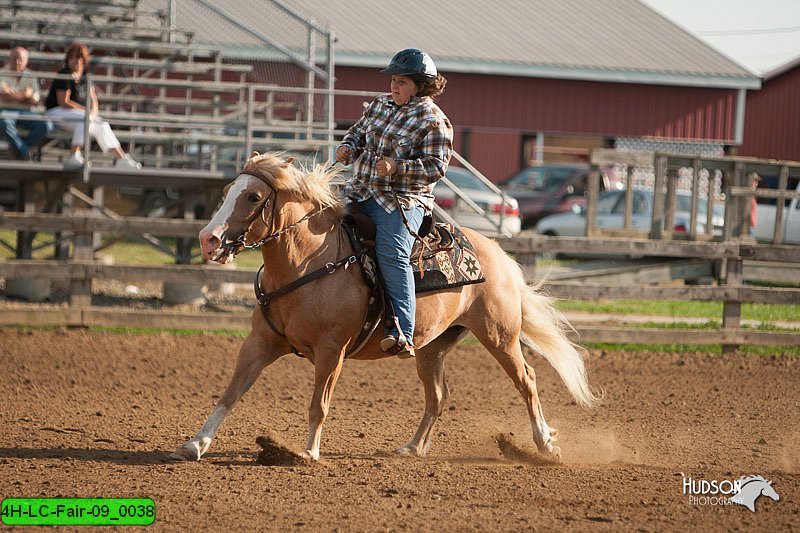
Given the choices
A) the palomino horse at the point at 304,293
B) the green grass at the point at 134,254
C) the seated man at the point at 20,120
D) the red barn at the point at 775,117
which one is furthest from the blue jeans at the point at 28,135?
the red barn at the point at 775,117

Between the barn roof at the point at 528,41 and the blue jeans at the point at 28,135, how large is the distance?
1427 centimetres

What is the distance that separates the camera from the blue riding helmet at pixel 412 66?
611 centimetres

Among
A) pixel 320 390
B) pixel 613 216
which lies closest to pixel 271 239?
pixel 320 390

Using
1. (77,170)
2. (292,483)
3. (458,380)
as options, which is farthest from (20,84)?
Result: (292,483)

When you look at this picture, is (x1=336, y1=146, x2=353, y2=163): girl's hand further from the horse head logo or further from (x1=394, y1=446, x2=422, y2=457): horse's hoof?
the horse head logo

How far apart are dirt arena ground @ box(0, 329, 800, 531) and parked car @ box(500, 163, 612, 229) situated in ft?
41.3

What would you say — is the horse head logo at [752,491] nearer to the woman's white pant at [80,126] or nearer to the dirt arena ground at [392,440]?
the dirt arena ground at [392,440]

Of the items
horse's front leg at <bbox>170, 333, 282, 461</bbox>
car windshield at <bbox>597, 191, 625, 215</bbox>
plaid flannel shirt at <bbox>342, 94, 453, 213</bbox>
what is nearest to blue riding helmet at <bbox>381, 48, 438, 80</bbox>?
plaid flannel shirt at <bbox>342, 94, 453, 213</bbox>

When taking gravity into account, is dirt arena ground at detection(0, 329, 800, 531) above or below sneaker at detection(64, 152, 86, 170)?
below

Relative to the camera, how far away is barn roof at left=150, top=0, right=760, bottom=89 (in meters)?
28.0

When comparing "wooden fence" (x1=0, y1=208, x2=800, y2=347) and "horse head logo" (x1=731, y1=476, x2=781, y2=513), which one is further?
"wooden fence" (x1=0, y1=208, x2=800, y2=347)

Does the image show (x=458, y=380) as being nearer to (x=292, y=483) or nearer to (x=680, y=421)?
(x=680, y=421)

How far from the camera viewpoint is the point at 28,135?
12820 millimetres

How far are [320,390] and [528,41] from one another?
24.9m
